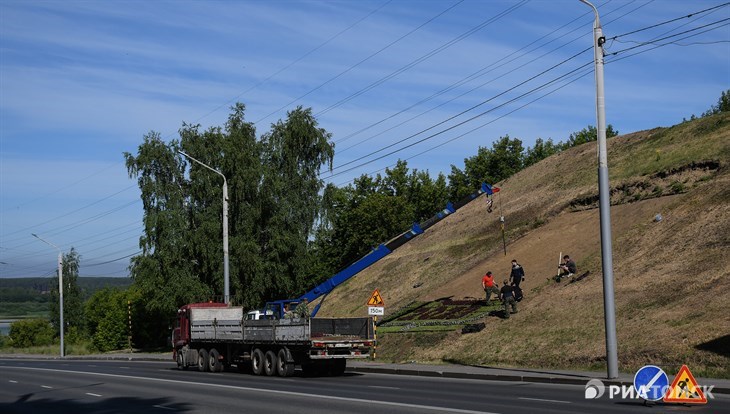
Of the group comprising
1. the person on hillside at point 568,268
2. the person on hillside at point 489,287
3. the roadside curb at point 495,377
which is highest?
the person on hillside at point 568,268

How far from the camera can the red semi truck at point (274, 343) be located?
93.1 feet

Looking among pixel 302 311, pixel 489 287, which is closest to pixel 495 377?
pixel 302 311

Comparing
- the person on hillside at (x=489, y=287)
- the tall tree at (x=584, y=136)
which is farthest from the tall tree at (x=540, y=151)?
the person on hillside at (x=489, y=287)

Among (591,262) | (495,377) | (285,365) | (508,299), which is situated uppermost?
(591,262)

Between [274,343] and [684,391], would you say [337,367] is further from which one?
[684,391]

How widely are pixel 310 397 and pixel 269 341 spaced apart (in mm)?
10222

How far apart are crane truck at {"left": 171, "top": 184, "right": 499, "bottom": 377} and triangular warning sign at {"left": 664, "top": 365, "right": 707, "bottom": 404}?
1404 cm

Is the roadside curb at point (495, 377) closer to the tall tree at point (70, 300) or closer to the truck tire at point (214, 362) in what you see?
the truck tire at point (214, 362)

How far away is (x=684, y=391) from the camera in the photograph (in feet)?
51.5

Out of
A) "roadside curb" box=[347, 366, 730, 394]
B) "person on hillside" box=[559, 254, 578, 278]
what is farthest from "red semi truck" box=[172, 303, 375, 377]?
"person on hillside" box=[559, 254, 578, 278]

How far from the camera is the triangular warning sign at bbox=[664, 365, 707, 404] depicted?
15703 mm

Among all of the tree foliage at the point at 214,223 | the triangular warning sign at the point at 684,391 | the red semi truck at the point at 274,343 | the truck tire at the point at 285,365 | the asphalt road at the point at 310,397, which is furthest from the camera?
the tree foliage at the point at 214,223

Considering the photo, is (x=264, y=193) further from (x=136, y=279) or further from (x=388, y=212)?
(x=388, y=212)

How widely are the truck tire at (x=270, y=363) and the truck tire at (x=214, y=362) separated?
14.3 feet
